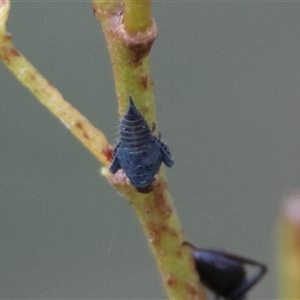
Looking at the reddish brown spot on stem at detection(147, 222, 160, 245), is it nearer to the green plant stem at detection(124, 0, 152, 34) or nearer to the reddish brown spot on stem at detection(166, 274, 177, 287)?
the reddish brown spot on stem at detection(166, 274, 177, 287)

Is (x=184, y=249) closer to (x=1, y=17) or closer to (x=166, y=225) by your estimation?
(x=166, y=225)

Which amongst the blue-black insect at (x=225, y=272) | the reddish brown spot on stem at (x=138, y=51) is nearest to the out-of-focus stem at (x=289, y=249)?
the blue-black insect at (x=225, y=272)

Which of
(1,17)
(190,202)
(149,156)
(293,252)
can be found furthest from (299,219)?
(190,202)

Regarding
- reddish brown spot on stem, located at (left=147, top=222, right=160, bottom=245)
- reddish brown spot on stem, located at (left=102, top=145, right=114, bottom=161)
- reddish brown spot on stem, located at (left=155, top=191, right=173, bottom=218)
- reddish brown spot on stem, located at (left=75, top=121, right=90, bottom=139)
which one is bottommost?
reddish brown spot on stem, located at (left=147, top=222, right=160, bottom=245)

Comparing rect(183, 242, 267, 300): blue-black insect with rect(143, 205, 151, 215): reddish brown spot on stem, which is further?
rect(183, 242, 267, 300): blue-black insect

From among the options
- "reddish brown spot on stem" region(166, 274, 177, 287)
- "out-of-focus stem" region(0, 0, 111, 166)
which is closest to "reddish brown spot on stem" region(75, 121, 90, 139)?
"out-of-focus stem" region(0, 0, 111, 166)
